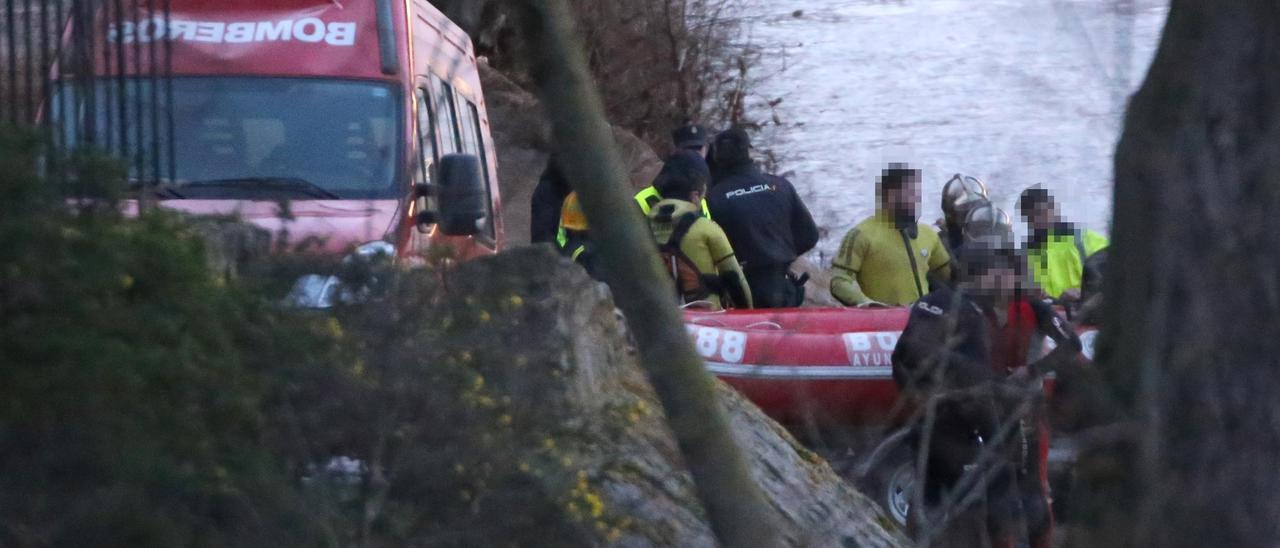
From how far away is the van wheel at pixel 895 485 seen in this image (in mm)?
5147

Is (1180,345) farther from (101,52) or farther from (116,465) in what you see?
(101,52)

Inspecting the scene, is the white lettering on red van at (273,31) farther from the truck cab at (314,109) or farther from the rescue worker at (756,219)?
the rescue worker at (756,219)

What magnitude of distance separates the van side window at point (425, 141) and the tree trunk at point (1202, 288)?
3442 millimetres

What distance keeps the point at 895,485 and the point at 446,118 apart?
237 cm

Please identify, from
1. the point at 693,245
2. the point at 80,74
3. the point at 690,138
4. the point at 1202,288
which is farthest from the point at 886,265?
the point at 1202,288

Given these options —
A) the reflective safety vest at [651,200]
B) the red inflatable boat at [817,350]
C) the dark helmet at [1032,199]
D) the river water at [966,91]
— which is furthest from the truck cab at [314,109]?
the dark helmet at [1032,199]

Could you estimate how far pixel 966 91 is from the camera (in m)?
3.17

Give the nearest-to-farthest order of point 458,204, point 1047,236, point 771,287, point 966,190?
1. point 966,190
2. point 1047,236
3. point 458,204
4. point 771,287

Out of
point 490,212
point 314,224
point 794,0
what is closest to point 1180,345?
point 794,0

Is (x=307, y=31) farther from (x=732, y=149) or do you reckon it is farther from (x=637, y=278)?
(x=637, y=278)

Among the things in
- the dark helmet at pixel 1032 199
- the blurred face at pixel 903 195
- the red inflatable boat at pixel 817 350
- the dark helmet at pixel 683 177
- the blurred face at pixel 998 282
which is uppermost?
the dark helmet at pixel 1032 199

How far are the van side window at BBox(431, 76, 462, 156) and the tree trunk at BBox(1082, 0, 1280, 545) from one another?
12.1 ft

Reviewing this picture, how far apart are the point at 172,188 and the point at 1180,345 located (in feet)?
12.4

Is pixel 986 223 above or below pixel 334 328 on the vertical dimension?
above
